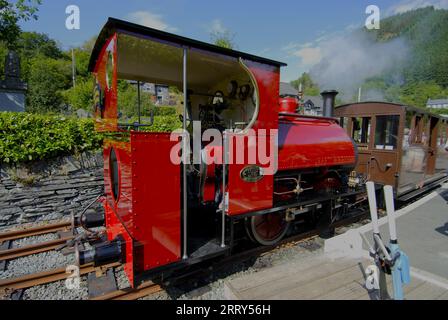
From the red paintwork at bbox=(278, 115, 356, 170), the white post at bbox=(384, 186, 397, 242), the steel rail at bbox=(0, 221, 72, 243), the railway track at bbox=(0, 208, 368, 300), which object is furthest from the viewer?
the steel rail at bbox=(0, 221, 72, 243)

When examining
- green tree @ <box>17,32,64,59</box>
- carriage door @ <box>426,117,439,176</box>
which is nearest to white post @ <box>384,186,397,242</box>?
A: carriage door @ <box>426,117,439,176</box>

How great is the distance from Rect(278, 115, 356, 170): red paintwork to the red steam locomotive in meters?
0.02

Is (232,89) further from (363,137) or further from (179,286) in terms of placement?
(363,137)

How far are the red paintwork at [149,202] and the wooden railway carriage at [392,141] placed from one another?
5.75 m

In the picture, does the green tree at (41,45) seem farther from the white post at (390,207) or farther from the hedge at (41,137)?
the white post at (390,207)

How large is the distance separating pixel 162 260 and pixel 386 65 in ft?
272

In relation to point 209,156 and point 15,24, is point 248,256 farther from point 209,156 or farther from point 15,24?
point 15,24

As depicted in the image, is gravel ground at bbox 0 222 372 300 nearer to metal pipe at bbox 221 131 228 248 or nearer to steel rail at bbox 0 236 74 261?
steel rail at bbox 0 236 74 261

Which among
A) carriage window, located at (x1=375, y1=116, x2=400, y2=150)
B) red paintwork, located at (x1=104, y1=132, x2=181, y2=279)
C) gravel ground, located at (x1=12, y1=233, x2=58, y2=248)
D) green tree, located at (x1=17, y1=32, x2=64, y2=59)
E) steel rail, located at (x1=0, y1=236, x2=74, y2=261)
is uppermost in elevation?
green tree, located at (x1=17, y1=32, x2=64, y2=59)

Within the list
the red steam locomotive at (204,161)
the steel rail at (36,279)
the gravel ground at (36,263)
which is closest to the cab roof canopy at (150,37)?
the red steam locomotive at (204,161)

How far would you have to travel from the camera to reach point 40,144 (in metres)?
6.04

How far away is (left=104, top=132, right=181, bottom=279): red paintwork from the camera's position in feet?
8.69

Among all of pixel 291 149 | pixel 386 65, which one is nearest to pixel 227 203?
pixel 291 149

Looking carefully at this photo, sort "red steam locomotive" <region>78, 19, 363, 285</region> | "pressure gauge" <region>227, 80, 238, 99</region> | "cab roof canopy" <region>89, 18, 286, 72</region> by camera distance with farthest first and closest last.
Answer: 1. "pressure gauge" <region>227, 80, 238, 99</region>
2. "red steam locomotive" <region>78, 19, 363, 285</region>
3. "cab roof canopy" <region>89, 18, 286, 72</region>
